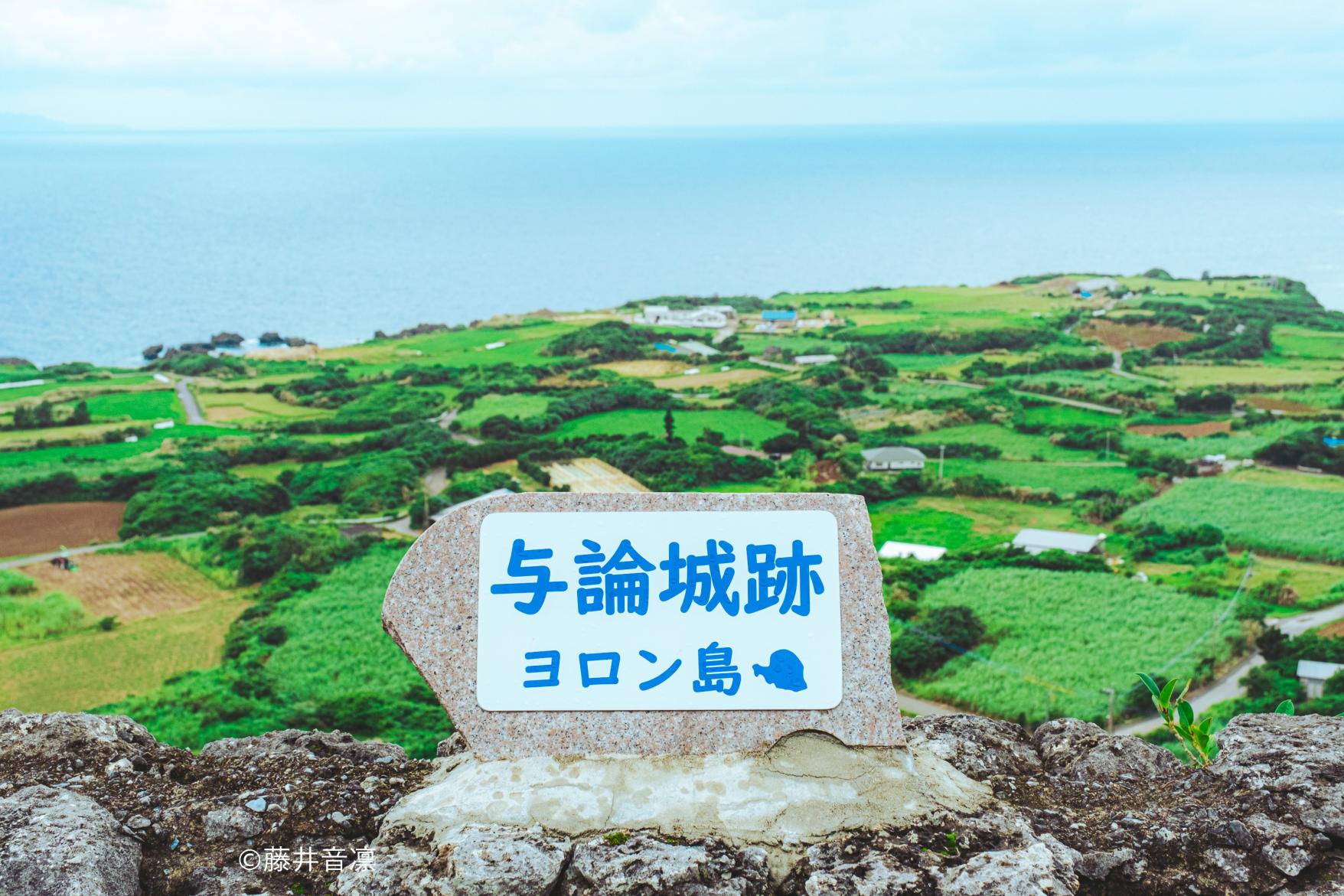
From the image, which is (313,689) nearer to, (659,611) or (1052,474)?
(659,611)

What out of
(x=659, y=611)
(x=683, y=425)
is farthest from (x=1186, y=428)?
(x=659, y=611)

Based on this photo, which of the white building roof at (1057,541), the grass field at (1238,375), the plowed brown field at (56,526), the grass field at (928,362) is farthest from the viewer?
the grass field at (928,362)

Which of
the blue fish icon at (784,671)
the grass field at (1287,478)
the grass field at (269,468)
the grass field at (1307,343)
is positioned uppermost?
the blue fish icon at (784,671)

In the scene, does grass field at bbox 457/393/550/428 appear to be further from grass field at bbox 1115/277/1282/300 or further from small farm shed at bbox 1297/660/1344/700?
grass field at bbox 1115/277/1282/300

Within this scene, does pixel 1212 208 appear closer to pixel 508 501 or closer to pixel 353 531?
pixel 353 531

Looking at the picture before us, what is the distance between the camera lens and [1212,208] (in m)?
99.6

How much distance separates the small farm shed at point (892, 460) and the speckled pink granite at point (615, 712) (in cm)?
2288

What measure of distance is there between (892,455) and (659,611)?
23681 millimetres

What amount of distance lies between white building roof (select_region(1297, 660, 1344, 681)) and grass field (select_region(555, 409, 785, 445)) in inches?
634

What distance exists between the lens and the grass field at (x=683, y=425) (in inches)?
1233

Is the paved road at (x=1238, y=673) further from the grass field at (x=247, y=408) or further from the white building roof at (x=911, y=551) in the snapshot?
the grass field at (x=247, y=408)

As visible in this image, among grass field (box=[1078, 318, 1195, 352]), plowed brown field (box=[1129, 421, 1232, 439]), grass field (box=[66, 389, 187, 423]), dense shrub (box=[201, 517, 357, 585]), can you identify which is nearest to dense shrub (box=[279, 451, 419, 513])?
dense shrub (box=[201, 517, 357, 585])

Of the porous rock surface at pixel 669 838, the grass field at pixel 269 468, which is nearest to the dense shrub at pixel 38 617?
the grass field at pixel 269 468

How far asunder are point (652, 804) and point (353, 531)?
1987cm
